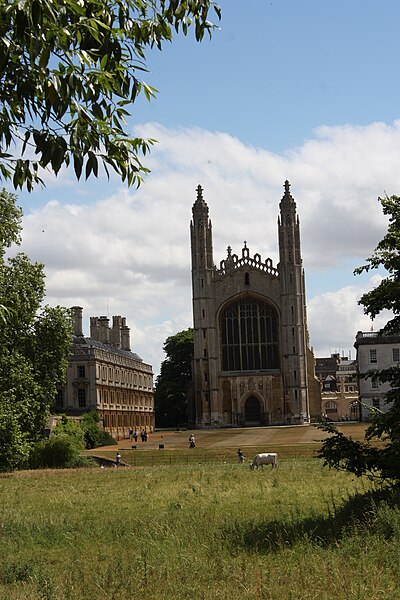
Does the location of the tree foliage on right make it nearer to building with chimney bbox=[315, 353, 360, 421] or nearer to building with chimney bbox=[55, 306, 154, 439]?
building with chimney bbox=[55, 306, 154, 439]

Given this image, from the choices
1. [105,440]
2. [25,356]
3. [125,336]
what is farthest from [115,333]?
[25,356]

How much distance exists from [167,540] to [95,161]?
963 centimetres

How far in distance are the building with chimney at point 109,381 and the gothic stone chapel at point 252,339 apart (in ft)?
22.5

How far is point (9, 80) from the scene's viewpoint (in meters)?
7.36

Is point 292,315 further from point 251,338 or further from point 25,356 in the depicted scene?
point 25,356

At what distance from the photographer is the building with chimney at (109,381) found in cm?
7881

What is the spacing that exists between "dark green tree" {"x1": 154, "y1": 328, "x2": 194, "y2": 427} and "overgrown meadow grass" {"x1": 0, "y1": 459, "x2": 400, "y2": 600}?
8779 cm

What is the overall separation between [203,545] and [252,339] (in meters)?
87.6

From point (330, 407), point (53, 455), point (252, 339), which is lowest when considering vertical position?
point (53, 455)

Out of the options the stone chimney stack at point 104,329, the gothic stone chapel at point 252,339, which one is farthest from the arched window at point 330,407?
the stone chimney stack at point 104,329

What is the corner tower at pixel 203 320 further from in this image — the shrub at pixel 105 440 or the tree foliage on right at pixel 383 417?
the tree foliage on right at pixel 383 417

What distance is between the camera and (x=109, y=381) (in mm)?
84312

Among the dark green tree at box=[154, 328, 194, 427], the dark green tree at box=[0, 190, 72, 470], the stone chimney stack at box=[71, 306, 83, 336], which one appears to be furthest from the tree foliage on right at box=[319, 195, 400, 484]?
the dark green tree at box=[154, 328, 194, 427]

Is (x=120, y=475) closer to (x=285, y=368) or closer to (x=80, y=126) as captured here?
(x=80, y=126)
